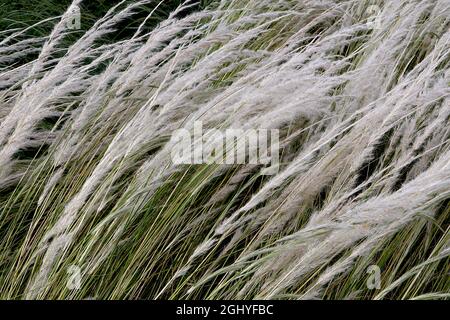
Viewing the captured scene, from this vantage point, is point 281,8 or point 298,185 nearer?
point 298,185

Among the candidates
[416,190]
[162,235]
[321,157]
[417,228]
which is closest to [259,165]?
[321,157]

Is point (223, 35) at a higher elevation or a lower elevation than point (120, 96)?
higher

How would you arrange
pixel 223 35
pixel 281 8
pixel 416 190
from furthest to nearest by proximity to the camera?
1. pixel 281 8
2. pixel 223 35
3. pixel 416 190

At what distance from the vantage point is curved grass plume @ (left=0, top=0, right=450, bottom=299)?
1804mm

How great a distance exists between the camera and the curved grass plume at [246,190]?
180 centimetres

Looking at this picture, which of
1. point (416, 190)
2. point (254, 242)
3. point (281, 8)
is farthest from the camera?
point (281, 8)

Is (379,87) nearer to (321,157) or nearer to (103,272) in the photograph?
(321,157)

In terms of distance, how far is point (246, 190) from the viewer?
2.30 m

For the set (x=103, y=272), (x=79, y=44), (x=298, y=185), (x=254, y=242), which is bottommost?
(x=103, y=272)

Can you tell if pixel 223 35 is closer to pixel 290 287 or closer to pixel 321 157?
pixel 321 157

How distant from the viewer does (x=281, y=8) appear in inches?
114

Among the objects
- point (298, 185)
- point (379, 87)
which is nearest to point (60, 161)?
point (298, 185)

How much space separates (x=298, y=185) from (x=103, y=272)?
575mm

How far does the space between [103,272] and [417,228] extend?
2.74ft
